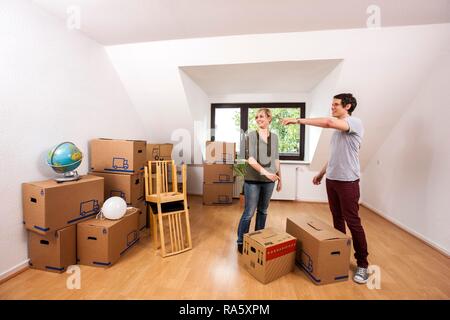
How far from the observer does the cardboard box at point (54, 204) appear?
160 centimetres

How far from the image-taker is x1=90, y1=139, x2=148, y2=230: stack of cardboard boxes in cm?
224

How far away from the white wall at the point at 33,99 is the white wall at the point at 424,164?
3.63 metres

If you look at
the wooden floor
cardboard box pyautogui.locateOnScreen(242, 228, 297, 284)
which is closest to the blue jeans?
cardboard box pyautogui.locateOnScreen(242, 228, 297, 284)

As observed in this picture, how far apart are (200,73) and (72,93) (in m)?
1.53

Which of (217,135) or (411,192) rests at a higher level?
(217,135)

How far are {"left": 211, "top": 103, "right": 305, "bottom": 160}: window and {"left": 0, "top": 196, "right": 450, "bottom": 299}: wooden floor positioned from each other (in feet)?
7.08

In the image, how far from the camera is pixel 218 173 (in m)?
3.67

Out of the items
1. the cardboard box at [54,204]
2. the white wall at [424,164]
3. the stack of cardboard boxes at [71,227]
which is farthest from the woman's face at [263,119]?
the white wall at [424,164]

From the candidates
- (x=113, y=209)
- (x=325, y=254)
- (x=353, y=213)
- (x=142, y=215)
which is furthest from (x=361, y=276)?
(x=142, y=215)

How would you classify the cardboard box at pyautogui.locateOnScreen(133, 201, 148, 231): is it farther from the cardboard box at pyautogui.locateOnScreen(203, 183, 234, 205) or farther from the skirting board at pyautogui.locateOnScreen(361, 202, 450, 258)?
the skirting board at pyautogui.locateOnScreen(361, 202, 450, 258)

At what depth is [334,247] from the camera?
159 cm

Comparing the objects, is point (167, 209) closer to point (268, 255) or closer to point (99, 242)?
point (99, 242)
